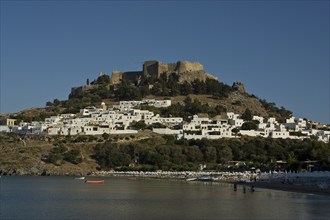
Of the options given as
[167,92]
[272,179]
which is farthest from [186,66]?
[272,179]

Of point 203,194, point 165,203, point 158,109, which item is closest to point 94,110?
point 158,109

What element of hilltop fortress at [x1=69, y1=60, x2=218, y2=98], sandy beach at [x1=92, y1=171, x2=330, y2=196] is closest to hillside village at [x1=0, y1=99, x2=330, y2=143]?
hilltop fortress at [x1=69, y1=60, x2=218, y2=98]

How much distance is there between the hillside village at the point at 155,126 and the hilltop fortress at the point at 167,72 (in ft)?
41.9

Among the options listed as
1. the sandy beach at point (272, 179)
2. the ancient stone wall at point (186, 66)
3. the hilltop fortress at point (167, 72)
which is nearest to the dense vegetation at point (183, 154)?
the sandy beach at point (272, 179)

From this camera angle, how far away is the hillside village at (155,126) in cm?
7894

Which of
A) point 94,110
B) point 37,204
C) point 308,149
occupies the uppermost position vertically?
point 94,110

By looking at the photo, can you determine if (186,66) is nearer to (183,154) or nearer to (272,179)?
(183,154)

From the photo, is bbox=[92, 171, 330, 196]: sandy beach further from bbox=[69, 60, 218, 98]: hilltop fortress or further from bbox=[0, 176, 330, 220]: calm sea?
bbox=[69, 60, 218, 98]: hilltop fortress

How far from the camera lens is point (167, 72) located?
10506 centimetres

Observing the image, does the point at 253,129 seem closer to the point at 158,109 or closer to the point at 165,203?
the point at 158,109

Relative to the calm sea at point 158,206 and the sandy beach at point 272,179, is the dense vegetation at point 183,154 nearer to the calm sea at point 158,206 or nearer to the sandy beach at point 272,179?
the sandy beach at point 272,179

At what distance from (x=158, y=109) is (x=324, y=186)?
53.8m

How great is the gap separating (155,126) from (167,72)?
2558cm

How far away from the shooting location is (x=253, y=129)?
8256cm
